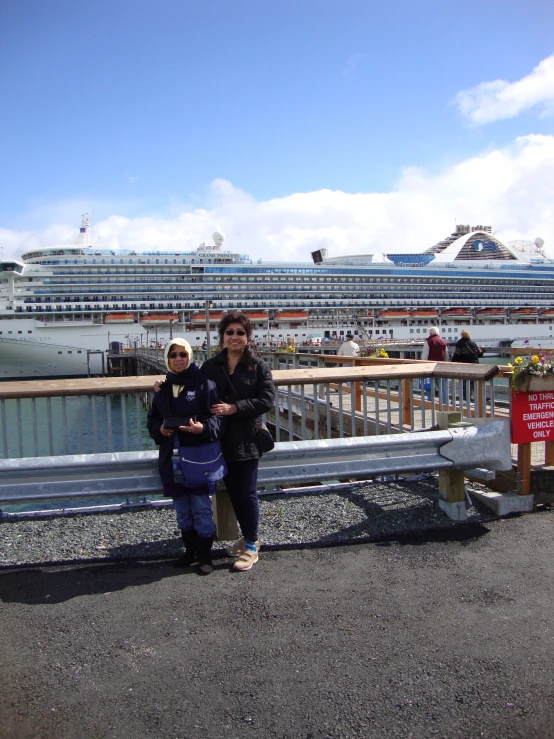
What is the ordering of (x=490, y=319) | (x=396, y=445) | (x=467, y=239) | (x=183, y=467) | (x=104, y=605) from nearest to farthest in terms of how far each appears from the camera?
(x=104, y=605) < (x=183, y=467) < (x=396, y=445) < (x=490, y=319) < (x=467, y=239)

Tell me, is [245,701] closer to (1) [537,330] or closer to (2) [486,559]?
(2) [486,559]

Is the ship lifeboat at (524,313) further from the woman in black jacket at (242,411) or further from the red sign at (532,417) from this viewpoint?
the woman in black jacket at (242,411)

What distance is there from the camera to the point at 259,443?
3.71m

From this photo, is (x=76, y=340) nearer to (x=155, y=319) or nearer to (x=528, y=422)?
(x=155, y=319)

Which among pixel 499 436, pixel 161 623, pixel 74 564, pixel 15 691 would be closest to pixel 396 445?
pixel 499 436

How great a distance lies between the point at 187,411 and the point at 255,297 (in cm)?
5933

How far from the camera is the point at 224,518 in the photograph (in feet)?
13.4

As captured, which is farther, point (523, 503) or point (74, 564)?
point (523, 503)

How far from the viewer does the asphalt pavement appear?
2.12m

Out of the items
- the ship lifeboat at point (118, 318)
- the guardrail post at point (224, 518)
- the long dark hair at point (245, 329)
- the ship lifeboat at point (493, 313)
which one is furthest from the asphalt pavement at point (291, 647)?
the ship lifeboat at point (493, 313)

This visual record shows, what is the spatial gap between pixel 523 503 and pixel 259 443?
2347 millimetres

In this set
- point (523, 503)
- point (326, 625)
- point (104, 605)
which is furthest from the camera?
point (523, 503)

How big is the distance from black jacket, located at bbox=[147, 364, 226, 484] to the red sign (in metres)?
2.49

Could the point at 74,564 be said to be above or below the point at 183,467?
below
